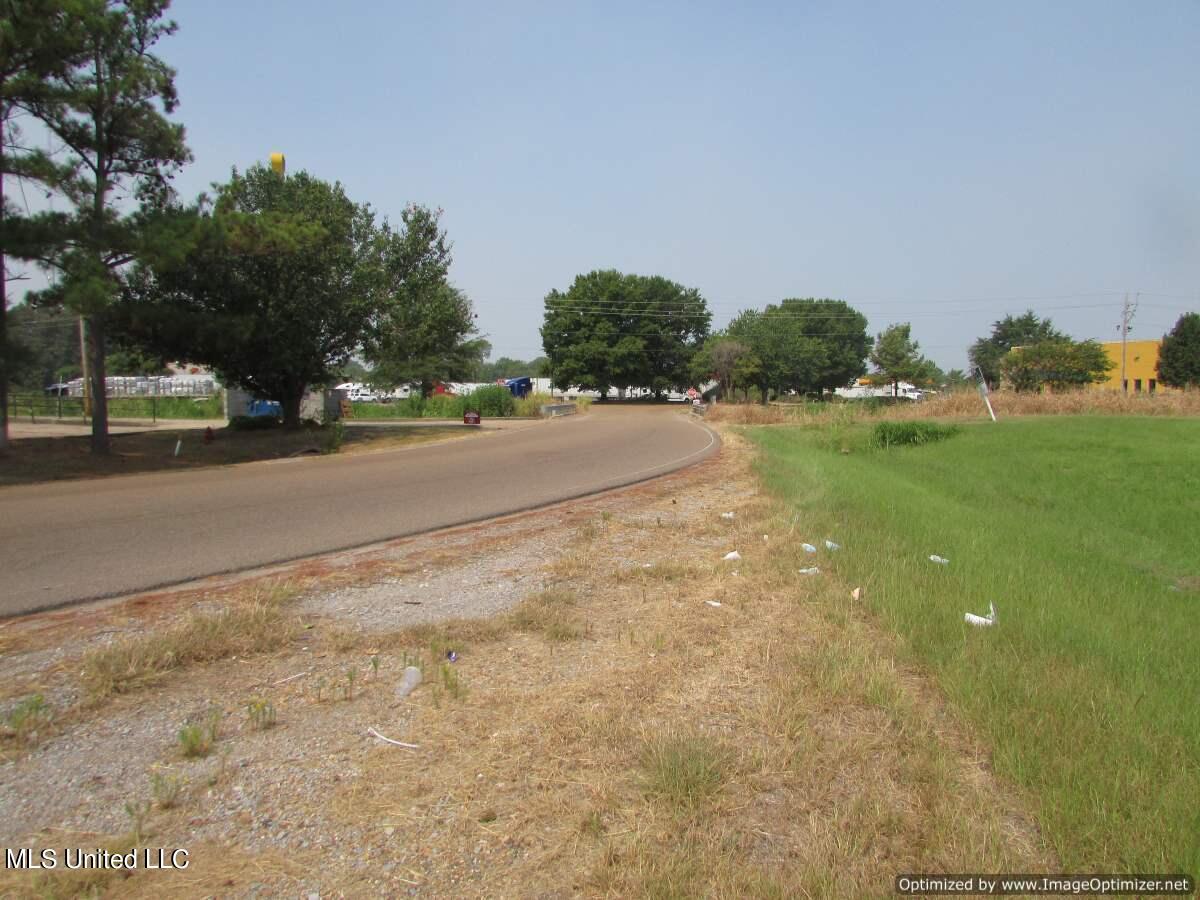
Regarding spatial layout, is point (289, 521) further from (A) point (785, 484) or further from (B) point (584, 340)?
(B) point (584, 340)

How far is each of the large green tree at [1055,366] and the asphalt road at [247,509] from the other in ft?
152

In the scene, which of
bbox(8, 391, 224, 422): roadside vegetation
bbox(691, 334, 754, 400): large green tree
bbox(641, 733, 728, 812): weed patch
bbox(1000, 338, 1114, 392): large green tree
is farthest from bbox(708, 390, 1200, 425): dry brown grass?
bbox(8, 391, 224, 422): roadside vegetation

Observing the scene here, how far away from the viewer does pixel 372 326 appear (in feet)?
97.3

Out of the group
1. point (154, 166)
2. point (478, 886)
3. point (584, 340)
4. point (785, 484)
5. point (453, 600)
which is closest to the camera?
point (478, 886)

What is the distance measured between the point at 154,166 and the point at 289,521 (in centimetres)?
1597

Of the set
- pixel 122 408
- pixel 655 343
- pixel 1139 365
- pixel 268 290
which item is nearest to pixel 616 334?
pixel 655 343

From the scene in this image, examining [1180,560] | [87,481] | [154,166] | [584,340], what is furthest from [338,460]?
[584,340]

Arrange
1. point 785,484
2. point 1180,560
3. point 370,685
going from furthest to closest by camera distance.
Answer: point 785,484 < point 1180,560 < point 370,685

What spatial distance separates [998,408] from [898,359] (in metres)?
47.5

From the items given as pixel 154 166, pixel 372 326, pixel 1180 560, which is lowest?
pixel 1180 560

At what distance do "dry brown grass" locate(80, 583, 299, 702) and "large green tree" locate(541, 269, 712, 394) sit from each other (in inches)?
2981

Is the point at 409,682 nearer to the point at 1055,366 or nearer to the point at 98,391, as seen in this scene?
the point at 98,391

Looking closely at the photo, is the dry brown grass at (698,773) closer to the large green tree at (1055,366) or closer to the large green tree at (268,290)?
the large green tree at (268,290)

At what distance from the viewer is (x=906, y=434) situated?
28672mm
